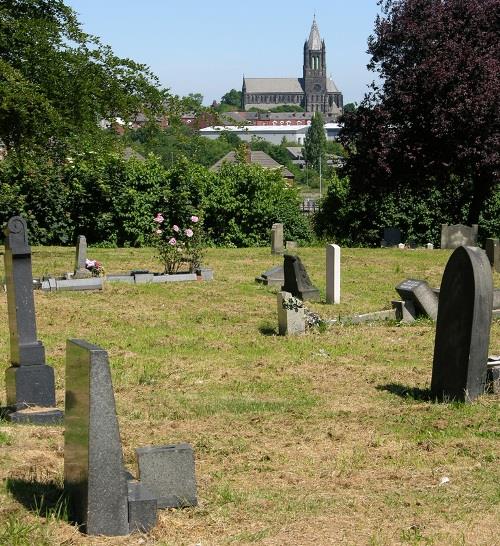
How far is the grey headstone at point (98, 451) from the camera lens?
5539mm

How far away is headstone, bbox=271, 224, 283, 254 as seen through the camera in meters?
25.0

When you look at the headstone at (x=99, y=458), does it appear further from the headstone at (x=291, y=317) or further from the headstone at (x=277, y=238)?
the headstone at (x=277, y=238)

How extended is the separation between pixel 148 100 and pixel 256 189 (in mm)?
8531

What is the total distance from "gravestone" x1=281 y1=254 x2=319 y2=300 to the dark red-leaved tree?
484 inches

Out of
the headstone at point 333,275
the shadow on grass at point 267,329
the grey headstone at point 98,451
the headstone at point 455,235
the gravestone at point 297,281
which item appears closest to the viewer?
the grey headstone at point 98,451

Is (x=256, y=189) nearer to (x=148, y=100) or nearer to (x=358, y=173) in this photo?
(x=358, y=173)

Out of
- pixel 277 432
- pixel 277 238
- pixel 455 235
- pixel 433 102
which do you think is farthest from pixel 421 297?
pixel 433 102

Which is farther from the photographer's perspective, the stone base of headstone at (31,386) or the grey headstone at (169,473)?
the stone base of headstone at (31,386)

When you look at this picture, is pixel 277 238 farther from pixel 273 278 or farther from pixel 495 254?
pixel 273 278

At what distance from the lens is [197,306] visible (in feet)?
53.2

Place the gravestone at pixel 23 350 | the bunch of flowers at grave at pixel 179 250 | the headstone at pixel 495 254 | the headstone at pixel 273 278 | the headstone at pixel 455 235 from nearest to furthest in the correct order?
1. the gravestone at pixel 23 350
2. the headstone at pixel 273 278
3. the bunch of flowers at grave at pixel 179 250
4. the headstone at pixel 495 254
5. the headstone at pixel 455 235

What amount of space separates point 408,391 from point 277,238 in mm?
15498

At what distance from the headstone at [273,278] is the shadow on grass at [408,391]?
8.73 meters

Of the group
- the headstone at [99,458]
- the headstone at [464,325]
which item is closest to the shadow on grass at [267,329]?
the headstone at [464,325]
